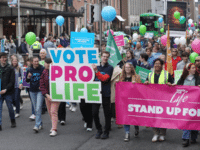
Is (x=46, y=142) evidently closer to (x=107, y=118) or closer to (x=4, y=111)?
(x=107, y=118)

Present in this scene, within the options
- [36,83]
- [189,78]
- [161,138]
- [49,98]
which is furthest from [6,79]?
[189,78]

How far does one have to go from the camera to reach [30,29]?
30531mm

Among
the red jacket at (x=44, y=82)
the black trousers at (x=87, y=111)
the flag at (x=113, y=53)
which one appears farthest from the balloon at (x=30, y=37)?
the black trousers at (x=87, y=111)

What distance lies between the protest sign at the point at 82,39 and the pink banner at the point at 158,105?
3.92 m

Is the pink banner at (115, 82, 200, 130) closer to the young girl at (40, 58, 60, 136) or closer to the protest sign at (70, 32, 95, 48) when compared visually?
the young girl at (40, 58, 60, 136)

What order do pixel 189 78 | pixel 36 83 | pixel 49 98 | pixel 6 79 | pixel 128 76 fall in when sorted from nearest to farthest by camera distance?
pixel 189 78 → pixel 128 76 → pixel 49 98 → pixel 36 83 → pixel 6 79

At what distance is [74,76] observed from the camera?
26.3 feet

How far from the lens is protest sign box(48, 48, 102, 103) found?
786 cm

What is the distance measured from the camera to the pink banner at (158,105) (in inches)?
287

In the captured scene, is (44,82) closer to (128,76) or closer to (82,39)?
(128,76)

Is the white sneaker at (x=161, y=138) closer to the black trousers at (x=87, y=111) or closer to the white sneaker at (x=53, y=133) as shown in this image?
the black trousers at (x=87, y=111)

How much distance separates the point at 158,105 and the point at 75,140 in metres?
1.85

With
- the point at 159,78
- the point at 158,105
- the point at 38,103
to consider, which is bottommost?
the point at 38,103

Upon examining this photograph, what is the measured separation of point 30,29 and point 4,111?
19.7 metres
